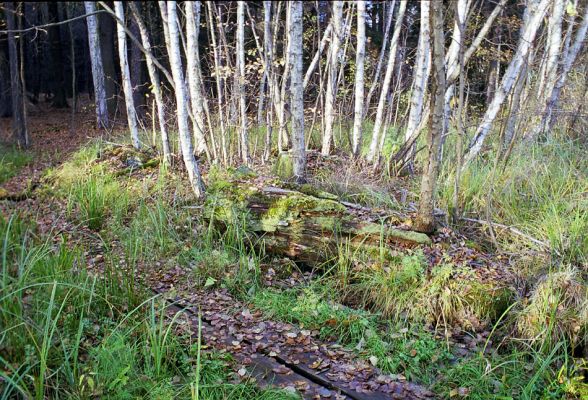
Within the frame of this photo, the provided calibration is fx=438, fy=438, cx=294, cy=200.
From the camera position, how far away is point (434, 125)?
4309 millimetres

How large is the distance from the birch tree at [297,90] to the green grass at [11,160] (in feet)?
21.0

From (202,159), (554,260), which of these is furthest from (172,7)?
(554,260)

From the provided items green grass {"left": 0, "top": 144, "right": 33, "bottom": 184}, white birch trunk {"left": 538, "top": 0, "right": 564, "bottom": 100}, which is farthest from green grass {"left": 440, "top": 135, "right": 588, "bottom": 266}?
green grass {"left": 0, "top": 144, "right": 33, "bottom": 184}

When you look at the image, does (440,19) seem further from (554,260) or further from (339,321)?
(339,321)

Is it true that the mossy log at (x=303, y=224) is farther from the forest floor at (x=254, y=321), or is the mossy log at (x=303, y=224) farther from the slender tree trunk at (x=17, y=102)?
the slender tree trunk at (x=17, y=102)

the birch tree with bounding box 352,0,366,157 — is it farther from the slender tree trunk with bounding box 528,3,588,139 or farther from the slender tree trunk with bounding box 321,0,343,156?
the slender tree trunk with bounding box 528,3,588,139

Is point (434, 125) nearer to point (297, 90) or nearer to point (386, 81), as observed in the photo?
point (297, 90)

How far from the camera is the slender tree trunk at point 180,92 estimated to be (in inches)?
232

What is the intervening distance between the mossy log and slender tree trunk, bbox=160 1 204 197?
1.07m

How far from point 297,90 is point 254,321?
3.76 m

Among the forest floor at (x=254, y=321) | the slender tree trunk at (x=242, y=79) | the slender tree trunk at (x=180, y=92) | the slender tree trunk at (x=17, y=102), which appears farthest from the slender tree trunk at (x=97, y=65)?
the forest floor at (x=254, y=321)

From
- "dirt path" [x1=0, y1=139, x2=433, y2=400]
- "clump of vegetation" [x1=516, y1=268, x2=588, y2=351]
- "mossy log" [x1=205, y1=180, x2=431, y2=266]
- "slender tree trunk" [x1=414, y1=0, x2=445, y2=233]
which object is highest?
"slender tree trunk" [x1=414, y1=0, x2=445, y2=233]

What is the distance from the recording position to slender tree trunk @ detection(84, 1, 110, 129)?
41.3ft

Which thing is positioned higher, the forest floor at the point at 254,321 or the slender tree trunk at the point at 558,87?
the slender tree trunk at the point at 558,87
